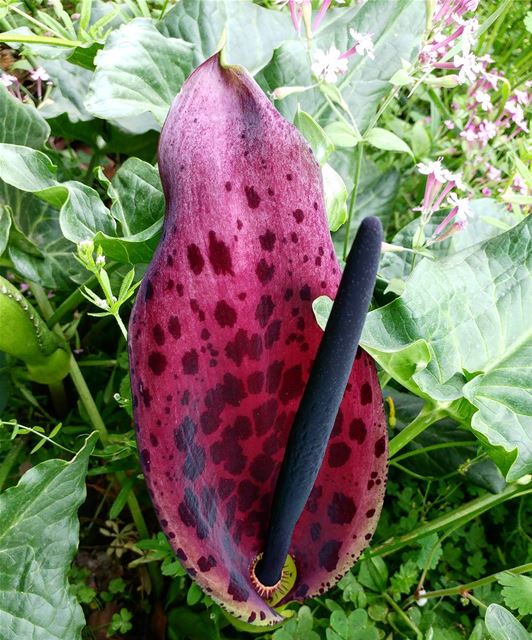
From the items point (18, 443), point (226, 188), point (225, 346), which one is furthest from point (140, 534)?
point (226, 188)

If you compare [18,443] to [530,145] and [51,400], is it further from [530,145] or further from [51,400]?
[530,145]

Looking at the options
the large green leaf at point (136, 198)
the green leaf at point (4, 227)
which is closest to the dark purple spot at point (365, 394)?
the large green leaf at point (136, 198)

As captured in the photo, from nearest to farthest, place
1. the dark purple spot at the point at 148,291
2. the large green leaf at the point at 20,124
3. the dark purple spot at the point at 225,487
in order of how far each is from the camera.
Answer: the dark purple spot at the point at 148,291, the dark purple spot at the point at 225,487, the large green leaf at the point at 20,124

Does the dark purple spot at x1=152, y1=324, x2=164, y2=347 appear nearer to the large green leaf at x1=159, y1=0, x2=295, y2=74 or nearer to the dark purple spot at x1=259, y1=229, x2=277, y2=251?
the dark purple spot at x1=259, y1=229, x2=277, y2=251

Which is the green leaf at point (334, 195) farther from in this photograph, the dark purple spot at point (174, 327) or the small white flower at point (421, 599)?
the small white flower at point (421, 599)

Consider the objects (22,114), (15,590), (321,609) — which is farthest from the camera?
(321,609)

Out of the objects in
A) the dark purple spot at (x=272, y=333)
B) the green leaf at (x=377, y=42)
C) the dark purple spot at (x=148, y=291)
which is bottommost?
the dark purple spot at (x=272, y=333)

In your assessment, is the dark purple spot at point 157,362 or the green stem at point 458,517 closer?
the dark purple spot at point 157,362
